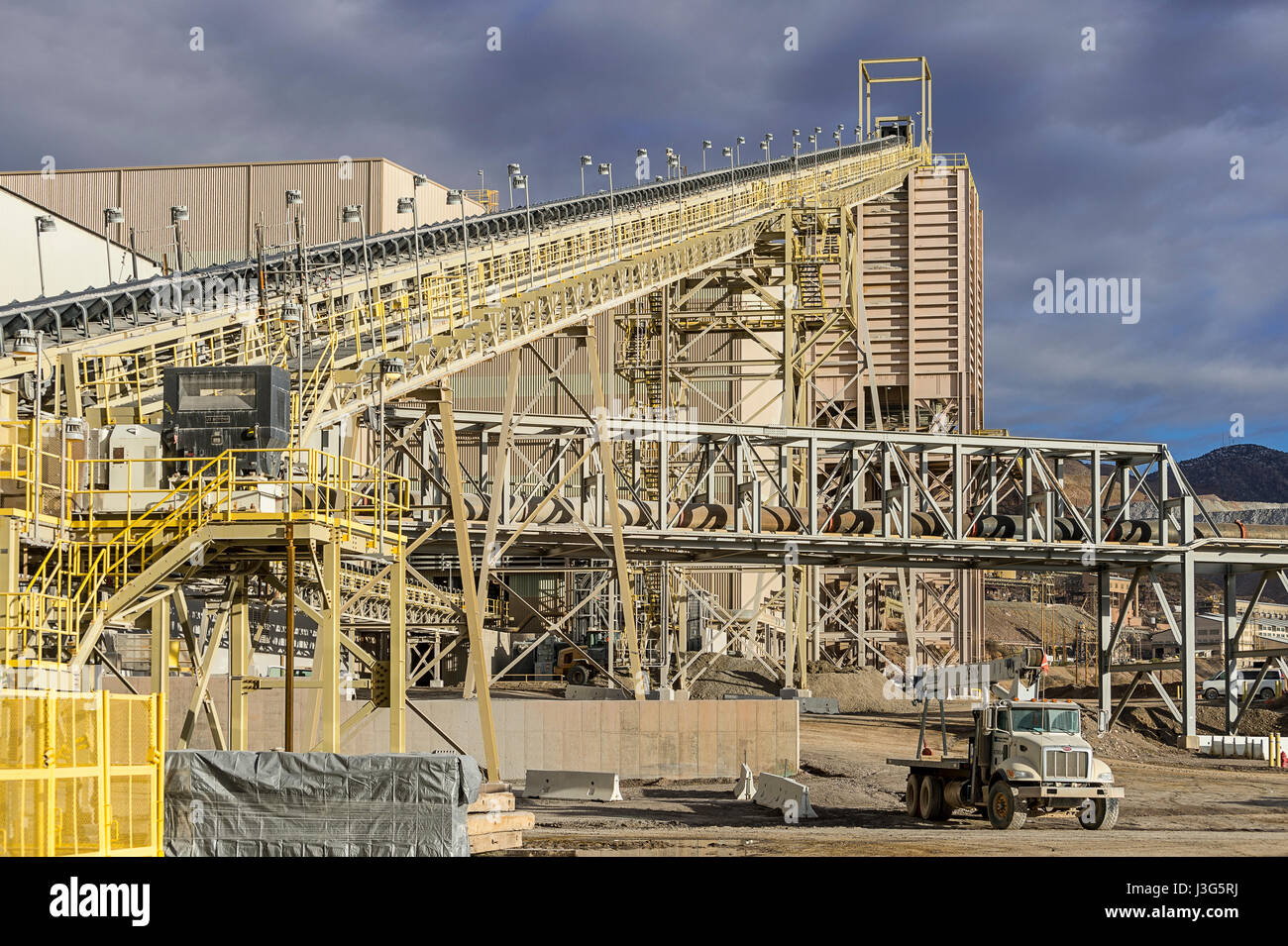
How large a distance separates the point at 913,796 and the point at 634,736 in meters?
7.55

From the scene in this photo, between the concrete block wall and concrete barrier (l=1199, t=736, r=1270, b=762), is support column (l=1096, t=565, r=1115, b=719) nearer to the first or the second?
concrete barrier (l=1199, t=736, r=1270, b=762)

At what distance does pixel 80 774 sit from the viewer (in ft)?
43.2

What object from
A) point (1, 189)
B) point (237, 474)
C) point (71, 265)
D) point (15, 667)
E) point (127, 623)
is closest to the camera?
point (15, 667)

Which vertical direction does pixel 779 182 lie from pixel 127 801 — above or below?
above

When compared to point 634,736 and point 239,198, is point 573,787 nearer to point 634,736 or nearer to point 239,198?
point 634,736

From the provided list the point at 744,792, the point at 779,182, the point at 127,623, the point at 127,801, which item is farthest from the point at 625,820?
the point at 779,182

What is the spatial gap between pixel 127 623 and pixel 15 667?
20.9 ft

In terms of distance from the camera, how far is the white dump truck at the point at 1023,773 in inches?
898

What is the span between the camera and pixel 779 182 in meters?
54.6

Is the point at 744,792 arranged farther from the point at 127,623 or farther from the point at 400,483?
the point at 127,623

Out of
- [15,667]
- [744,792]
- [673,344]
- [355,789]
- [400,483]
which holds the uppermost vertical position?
[673,344]

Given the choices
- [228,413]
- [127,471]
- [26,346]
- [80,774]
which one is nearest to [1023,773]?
[228,413]

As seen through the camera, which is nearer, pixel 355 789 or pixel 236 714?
pixel 355 789

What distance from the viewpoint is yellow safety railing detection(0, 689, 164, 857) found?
12742 mm
